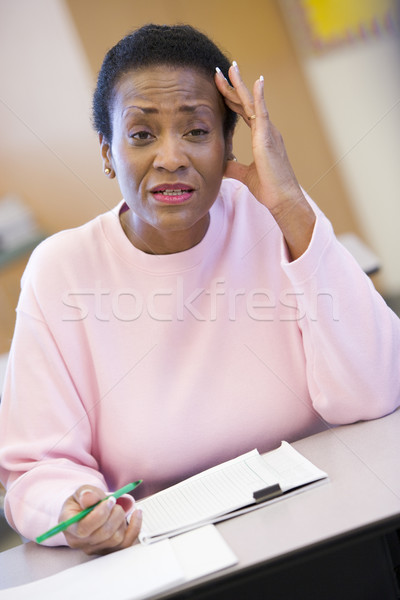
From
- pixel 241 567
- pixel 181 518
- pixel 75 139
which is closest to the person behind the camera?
pixel 241 567

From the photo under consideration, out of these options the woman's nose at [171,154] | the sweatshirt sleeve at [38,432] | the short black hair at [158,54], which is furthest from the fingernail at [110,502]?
the short black hair at [158,54]

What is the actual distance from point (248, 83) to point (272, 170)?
1769 millimetres

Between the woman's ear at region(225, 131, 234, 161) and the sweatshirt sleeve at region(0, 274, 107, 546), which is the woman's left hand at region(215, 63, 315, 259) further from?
the sweatshirt sleeve at region(0, 274, 107, 546)

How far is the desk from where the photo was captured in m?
0.81

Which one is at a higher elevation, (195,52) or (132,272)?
(195,52)

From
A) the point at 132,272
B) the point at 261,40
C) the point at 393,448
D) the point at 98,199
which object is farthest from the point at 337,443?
the point at 261,40

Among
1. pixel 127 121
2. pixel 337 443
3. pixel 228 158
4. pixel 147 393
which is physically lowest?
pixel 337 443

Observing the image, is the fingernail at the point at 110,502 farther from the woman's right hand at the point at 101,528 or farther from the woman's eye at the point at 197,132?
the woman's eye at the point at 197,132

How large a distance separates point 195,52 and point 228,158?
201 mm

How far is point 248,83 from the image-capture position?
2.84m

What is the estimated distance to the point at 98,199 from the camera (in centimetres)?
257

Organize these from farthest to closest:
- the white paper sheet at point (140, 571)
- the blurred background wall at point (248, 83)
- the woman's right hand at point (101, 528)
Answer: the blurred background wall at point (248, 83) → the woman's right hand at point (101, 528) → the white paper sheet at point (140, 571)

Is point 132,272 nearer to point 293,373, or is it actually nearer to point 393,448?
point 293,373

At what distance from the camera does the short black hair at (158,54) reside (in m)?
1.16
